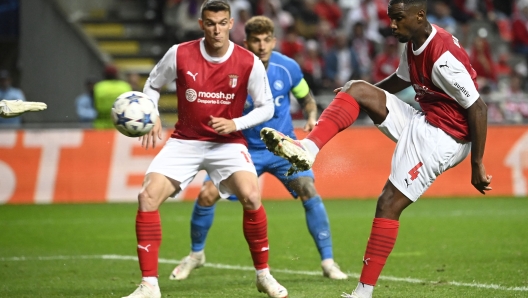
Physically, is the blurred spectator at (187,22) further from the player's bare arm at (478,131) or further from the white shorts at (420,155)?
the player's bare arm at (478,131)

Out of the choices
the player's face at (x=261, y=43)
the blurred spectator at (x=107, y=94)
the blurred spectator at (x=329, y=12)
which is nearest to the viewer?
the player's face at (x=261, y=43)

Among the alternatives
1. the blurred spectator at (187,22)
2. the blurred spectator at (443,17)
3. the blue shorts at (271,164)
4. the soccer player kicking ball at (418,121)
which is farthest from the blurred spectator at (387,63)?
the soccer player kicking ball at (418,121)

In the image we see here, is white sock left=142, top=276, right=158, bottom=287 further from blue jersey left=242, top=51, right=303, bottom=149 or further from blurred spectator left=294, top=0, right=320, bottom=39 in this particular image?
blurred spectator left=294, top=0, right=320, bottom=39

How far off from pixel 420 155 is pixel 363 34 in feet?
44.2

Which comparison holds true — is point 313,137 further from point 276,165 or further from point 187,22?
point 187,22

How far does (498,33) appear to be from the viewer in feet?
67.8

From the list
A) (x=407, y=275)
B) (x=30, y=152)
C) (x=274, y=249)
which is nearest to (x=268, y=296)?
(x=407, y=275)

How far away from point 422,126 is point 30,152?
32.3 ft

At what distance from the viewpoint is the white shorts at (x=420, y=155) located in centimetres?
584

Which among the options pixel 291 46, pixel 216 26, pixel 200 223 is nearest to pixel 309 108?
pixel 200 223

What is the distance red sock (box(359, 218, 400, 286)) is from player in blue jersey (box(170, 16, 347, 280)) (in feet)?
6.08

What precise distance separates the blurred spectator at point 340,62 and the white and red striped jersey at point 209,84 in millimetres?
11435

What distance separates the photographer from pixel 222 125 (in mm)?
6309

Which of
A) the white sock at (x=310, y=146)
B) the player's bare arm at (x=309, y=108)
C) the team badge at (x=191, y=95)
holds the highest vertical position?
the team badge at (x=191, y=95)
